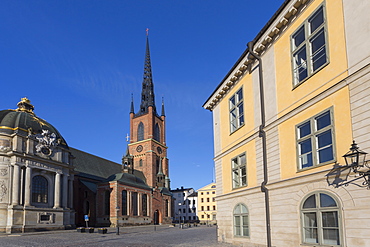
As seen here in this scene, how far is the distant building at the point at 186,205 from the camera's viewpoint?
115 m

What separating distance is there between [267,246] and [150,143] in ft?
228

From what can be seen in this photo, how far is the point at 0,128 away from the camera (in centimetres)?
3944

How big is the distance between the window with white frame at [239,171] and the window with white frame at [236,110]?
1715 millimetres

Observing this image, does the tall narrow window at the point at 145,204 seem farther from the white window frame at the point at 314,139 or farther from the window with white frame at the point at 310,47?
the window with white frame at the point at 310,47

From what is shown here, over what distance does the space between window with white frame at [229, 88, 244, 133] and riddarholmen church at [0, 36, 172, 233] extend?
3025 cm

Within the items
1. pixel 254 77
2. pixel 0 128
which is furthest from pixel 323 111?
pixel 0 128

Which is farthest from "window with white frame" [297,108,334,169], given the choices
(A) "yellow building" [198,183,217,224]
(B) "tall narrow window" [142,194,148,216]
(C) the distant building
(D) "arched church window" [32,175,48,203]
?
(C) the distant building

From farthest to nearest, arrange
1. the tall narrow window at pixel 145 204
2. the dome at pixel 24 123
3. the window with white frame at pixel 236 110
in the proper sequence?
1. the tall narrow window at pixel 145 204
2. the dome at pixel 24 123
3. the window with white frame at pixel 236 110

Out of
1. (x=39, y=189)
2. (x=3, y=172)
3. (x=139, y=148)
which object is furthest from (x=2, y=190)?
(x=139, y=148)

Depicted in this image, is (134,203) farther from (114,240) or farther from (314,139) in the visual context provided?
(314,139)

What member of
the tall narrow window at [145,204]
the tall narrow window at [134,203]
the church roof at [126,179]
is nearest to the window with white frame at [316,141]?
the church roof at [126,179]

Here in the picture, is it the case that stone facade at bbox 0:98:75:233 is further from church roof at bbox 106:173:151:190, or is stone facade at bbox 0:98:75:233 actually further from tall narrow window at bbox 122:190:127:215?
tall narrow window at bbox 122:190:127:215

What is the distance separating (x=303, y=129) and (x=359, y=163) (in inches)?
115

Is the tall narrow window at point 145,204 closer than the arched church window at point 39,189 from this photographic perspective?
No
